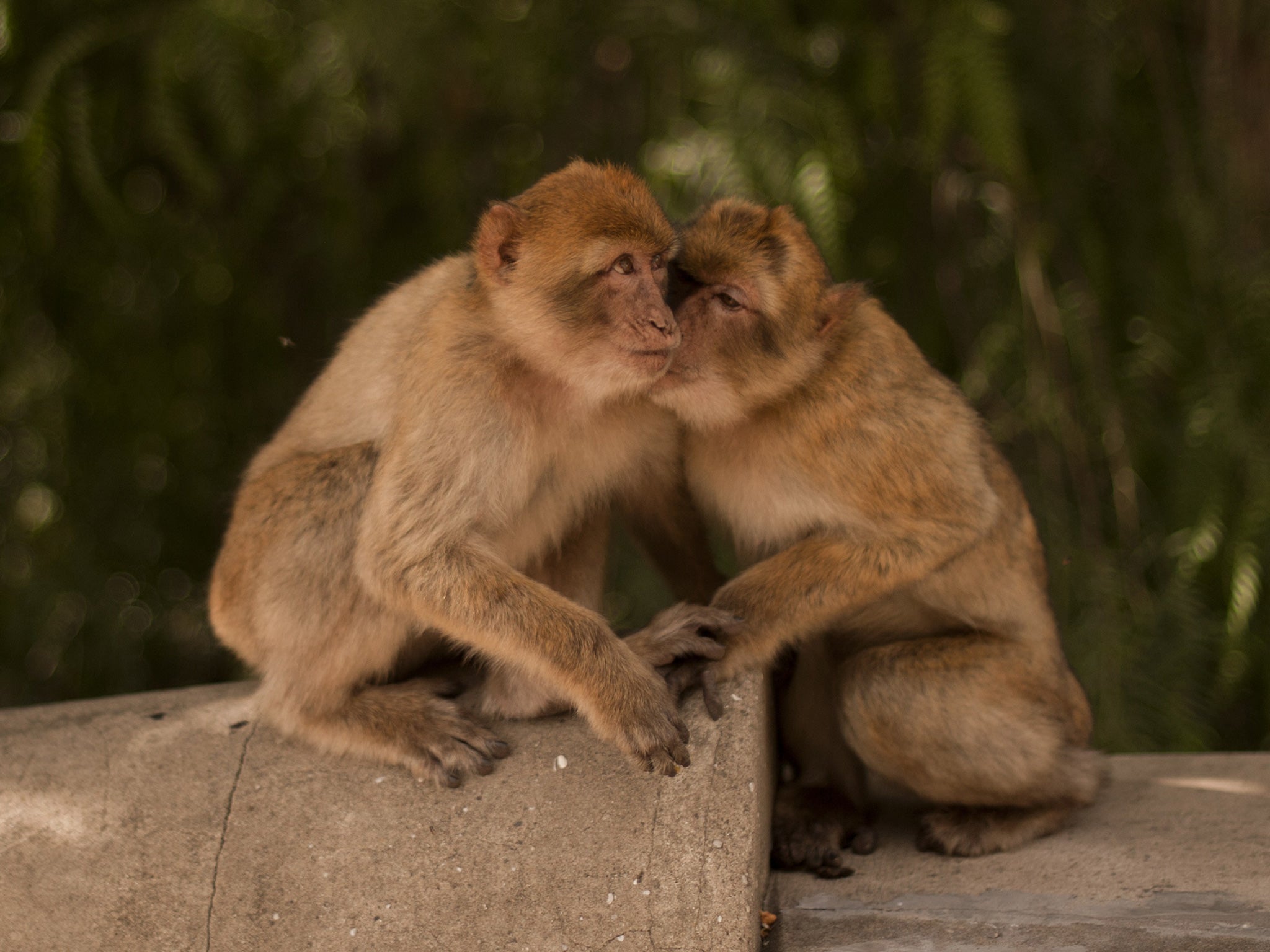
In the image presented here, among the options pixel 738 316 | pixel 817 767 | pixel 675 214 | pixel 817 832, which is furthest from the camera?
pixel 675 214

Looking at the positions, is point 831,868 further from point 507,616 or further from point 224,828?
point 224,828

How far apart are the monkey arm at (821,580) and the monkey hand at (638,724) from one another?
0.96 feet

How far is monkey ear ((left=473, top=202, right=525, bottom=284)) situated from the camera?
302cm

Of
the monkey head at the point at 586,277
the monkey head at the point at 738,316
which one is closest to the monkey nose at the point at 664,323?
the monkey head at the point at 586,277

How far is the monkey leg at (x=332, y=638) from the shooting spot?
10.1 ft

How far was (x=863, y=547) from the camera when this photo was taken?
3115 millimetres

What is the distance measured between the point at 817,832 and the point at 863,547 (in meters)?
0.84

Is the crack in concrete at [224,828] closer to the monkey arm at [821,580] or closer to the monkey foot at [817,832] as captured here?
the monkey arm at [821,580]

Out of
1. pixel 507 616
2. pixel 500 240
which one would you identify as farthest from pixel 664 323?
pixel 507 616

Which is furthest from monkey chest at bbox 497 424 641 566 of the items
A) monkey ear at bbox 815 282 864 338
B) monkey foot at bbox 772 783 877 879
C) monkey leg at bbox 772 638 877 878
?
monkey foot at bbox 772 783 877 879

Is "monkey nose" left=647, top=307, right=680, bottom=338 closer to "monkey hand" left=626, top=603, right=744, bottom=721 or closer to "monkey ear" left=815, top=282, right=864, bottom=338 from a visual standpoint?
"monkey ear" left=815, top=282, right=864, bottom=338

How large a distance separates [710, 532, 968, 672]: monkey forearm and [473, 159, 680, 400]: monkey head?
0.58 meters

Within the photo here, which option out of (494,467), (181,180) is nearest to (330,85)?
(181,180)

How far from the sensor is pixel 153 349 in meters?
5.13
